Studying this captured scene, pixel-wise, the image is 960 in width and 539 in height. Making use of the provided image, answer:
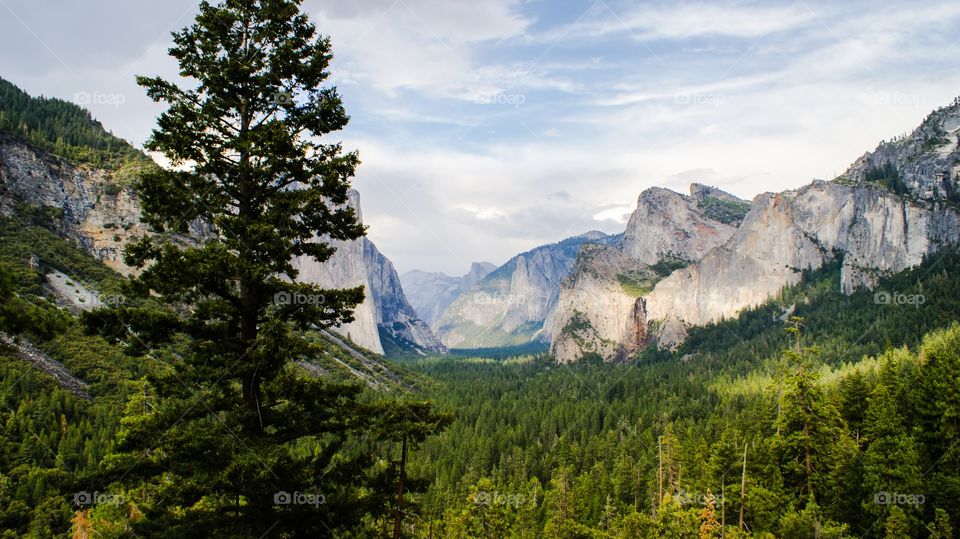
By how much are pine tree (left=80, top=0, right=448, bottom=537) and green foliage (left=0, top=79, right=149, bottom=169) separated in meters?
168

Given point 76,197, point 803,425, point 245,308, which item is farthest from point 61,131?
point 803,425

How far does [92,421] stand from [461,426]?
6045 cm

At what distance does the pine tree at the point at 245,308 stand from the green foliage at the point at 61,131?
168297 mm

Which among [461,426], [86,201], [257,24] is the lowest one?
[461,426]

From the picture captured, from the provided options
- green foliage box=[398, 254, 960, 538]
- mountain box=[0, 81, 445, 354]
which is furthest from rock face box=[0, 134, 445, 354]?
green foliage box=[398, 254, 960, 538]

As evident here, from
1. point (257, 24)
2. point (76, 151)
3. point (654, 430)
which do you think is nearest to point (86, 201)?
point (76, 151)

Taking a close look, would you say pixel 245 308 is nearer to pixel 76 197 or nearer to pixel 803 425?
pixel 803 425

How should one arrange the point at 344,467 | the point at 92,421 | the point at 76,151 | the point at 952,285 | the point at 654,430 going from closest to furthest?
the point at 344,467 → the point at 92,421 → the point at 654,430 → the point at 952,285 → the point at 76,151

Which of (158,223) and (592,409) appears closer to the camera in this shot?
(158,223)

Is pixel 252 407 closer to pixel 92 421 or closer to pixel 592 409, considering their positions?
pixel 92 421

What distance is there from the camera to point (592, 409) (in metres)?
112

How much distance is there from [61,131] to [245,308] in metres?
Result: 195

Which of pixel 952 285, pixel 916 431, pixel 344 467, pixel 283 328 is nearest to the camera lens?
pixel 283 328

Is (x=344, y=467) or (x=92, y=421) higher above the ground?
(x=344, y=467)
